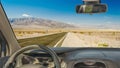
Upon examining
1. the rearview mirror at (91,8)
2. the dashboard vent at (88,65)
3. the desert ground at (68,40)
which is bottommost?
the desert ground at (68,40)

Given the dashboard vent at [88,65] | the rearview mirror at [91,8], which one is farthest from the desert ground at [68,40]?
the rearview mirror at [91,8]

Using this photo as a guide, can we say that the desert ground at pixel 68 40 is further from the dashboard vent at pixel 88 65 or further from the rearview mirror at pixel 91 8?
the rearview mirror at pixel 91 8

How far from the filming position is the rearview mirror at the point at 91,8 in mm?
4508

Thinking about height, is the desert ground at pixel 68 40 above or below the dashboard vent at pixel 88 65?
below

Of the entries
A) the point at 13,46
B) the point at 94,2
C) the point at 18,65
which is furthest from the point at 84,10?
the point at 13,46

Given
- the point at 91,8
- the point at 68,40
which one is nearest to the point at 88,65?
the point at 91,8

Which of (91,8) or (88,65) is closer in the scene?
(91,8)

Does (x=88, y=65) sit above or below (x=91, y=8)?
below

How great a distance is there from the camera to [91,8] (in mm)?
4539

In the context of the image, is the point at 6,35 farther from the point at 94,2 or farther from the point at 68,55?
the point at 94,2

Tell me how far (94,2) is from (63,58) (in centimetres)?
107

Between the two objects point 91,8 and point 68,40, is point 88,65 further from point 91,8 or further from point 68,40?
point 68,40

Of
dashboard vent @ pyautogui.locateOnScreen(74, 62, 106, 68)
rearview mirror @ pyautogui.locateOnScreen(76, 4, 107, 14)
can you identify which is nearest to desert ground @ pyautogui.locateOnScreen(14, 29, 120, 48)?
dashboard vent @ pyautogui.locateOnScreen(74, 62, 106, 68)

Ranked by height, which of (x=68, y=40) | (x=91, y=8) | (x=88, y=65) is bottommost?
(x=68, y=40)
